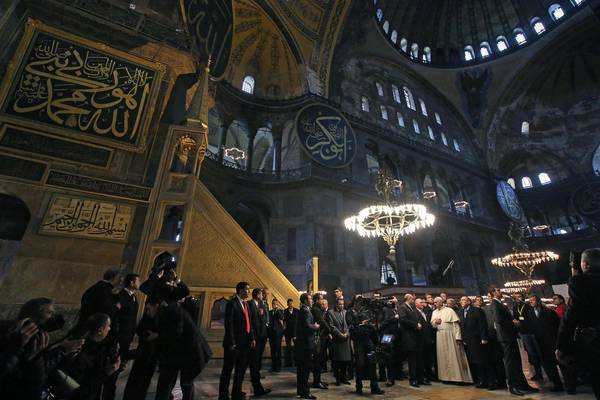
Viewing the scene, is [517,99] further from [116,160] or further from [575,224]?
[116,160]

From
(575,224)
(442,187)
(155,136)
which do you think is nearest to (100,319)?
(155,136)

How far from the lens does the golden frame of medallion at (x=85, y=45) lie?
473cm

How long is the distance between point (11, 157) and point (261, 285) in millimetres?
5046

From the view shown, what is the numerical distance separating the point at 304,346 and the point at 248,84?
14.6m

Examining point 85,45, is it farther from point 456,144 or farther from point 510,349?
point 456,144

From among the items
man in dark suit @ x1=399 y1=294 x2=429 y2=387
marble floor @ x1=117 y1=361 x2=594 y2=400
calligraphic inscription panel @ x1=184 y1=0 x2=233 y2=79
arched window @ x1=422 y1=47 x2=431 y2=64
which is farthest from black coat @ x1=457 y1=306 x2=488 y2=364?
arched window @ x1=422 y1=47 x2=431 y2=64

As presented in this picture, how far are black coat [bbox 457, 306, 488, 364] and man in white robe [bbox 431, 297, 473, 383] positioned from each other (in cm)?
15

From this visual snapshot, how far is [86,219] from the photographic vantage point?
4.70 m

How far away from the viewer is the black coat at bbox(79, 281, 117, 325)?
2.31 meters

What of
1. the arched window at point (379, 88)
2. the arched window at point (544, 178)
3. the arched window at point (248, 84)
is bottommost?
the arched window at point (544, 178)

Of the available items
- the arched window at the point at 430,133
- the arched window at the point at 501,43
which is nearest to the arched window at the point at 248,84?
the arched window at the point at 430,133

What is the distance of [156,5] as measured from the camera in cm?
700

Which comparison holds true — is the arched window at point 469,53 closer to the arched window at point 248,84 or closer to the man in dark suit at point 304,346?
the arched window at point 248,84

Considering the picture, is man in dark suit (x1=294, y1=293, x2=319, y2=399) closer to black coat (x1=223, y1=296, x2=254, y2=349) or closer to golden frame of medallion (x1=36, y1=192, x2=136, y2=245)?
black coat (x1=223, y1=296, x2=254, y2=349)
